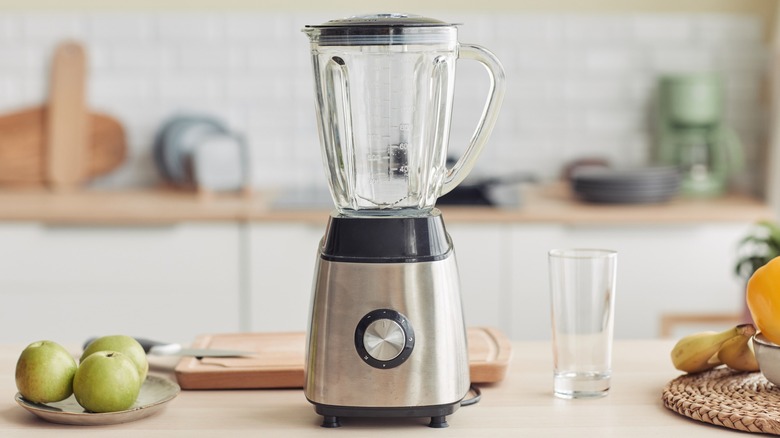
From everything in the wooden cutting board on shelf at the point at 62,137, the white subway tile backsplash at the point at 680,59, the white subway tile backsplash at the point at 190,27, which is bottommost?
the wooden cutting board on shelf at the point at 62,137

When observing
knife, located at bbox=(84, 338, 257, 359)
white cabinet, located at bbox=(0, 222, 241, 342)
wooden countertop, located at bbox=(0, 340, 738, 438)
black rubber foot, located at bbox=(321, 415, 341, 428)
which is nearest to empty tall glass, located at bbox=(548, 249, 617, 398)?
wooden countertop, located at bbox=(0, 340, 738, 438)

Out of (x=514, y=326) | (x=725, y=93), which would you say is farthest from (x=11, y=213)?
(x=725, y=93)

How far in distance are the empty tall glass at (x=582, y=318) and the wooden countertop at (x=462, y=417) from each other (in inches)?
1.1

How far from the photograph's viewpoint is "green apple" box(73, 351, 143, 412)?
122 cm

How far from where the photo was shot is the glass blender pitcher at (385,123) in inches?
53.0

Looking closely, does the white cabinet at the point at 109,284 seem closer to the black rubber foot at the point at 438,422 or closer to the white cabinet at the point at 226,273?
the white cabinet at the point at 226,273

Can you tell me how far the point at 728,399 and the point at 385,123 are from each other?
54cm

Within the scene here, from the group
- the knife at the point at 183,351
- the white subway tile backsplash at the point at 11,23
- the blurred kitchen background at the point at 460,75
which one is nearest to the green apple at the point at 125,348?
the knife at the point at 183,351

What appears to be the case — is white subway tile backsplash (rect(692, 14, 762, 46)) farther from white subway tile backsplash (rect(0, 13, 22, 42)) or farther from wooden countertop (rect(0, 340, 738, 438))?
wooden countertop (rect(0, 340, 738, 438))

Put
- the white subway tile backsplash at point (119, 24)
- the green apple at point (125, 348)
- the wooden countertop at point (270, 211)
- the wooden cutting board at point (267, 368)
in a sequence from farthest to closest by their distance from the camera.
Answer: the white subway tile backsplash at point (119, 24) < the wooden countertop at point (270, 211) < the wooden cutting board at point (267, 368) < the green apple at point (125, 348)

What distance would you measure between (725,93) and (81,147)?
214cm

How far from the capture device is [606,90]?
363cm

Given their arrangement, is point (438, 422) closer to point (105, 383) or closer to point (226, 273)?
point (105, 383)

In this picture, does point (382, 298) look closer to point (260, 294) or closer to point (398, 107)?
point (398, 107)
